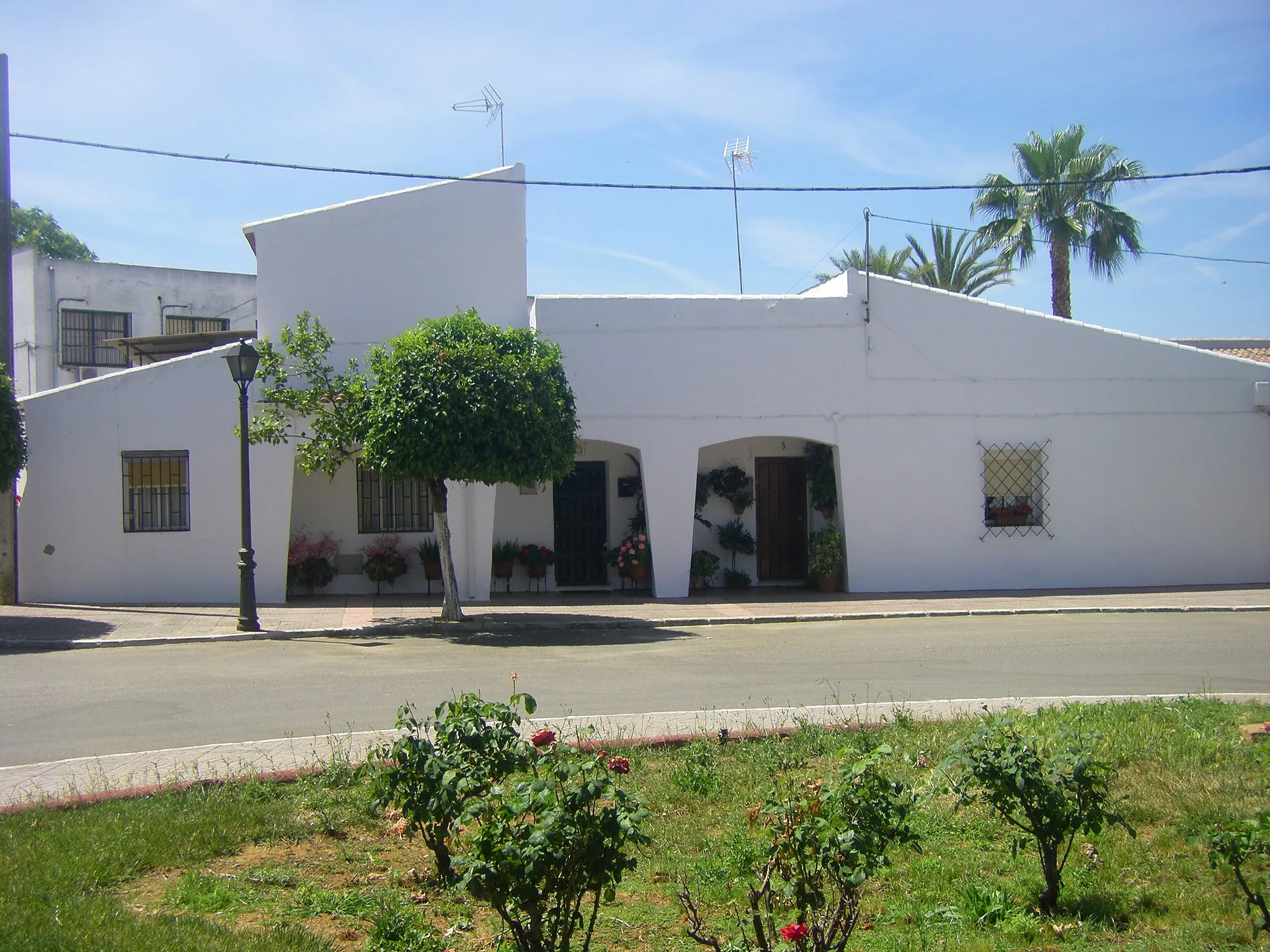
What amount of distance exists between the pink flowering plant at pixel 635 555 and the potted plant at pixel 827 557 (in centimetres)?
299

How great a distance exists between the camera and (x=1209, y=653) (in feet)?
39.4

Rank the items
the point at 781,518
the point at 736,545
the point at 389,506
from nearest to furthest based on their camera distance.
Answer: the point at 389,506
the point at 736,545
the point at 781,518

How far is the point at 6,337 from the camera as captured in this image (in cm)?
1669

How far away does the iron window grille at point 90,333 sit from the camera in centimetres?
2936

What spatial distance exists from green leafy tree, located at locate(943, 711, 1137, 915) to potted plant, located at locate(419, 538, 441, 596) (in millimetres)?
15421

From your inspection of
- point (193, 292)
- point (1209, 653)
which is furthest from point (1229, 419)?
point (193, 292)

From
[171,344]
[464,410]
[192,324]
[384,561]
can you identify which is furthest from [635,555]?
[192,324]

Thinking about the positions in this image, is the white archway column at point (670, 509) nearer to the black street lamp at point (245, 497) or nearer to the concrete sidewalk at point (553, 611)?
the concrete sidewalk at point (553, 611)

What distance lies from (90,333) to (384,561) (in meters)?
15.7

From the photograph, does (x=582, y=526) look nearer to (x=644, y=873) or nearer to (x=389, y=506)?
(x=389, y=506)

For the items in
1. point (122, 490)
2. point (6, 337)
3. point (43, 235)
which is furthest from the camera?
point (43, 235)

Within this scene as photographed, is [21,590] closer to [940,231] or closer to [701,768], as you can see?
[701,768]

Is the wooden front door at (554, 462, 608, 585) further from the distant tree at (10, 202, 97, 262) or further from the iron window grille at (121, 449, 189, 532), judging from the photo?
the distant tree at (10, 202, 97, 262)

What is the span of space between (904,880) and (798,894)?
5.53ft
